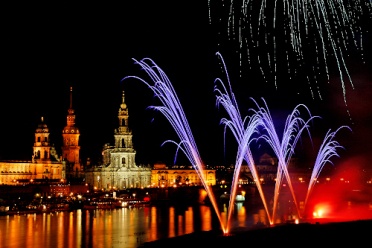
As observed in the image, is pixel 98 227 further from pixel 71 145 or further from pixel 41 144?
pixel 71 145

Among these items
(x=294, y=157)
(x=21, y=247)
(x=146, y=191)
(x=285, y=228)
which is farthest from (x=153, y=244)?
(x=294, y=157)

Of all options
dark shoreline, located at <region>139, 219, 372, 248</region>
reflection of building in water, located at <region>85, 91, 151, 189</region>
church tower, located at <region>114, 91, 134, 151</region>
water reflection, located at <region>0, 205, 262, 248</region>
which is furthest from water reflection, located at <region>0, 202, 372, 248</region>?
church tower, located at <region>114, 91, 134, 151</region>

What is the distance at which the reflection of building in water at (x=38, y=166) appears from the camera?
265 ft

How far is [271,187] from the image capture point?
9419 cm

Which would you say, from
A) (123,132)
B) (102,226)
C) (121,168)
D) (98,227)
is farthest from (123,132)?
(98,227)

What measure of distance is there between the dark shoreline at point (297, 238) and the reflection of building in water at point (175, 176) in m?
71.4

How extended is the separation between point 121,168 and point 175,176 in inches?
574

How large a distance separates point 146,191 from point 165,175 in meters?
20.2

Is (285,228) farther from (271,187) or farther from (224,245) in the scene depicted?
(271,187)

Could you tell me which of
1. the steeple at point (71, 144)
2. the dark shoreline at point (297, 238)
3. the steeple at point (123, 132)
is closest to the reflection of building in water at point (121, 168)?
the steeple at point (123, 132)

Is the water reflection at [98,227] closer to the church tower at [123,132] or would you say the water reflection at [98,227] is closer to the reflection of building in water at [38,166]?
the reflection of building in water at [38,166]

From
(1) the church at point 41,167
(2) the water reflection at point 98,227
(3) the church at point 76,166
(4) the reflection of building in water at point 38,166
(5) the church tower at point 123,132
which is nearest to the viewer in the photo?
(2) the water reflection at point 98,227

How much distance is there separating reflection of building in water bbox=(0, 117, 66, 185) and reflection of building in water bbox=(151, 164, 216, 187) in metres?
17.4

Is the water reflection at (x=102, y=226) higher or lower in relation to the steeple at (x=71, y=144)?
lower
